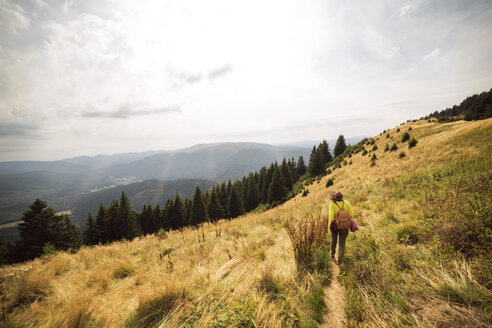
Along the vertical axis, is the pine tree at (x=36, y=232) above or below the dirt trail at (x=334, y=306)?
below

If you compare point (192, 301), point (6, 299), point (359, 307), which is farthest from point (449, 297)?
point (6, 299)

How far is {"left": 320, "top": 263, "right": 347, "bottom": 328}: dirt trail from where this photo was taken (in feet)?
8.55

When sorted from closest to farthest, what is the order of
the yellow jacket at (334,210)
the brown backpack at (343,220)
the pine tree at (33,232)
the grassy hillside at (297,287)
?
the grassy hillside at (297,287), the brown backpack at (343,220), the yellow jacket at (334,210), the pine tree at (33,232)

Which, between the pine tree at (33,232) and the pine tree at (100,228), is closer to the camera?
the pine tree at (33,232)

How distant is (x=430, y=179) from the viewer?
23.8 ft

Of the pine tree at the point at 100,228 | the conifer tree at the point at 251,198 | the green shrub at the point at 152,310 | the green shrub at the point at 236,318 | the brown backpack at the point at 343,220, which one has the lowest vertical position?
the conifer tree at the point at 251,198

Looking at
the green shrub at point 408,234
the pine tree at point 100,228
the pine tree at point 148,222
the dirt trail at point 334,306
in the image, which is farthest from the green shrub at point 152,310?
the pine tree at point 148,222

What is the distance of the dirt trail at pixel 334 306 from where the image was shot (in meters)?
2.61

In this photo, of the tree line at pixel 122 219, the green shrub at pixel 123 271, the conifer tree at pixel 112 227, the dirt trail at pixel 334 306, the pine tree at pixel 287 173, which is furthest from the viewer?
the pine tree at pixel 287 173

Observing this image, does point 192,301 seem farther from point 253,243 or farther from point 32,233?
point 32,233

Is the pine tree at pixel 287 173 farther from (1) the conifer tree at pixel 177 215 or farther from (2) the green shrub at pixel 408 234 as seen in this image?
(2) the green shrub at pixel 408 234

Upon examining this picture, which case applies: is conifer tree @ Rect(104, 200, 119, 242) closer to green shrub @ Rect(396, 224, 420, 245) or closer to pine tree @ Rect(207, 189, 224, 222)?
pine tree @ Rect(207, 189, 224, 222)

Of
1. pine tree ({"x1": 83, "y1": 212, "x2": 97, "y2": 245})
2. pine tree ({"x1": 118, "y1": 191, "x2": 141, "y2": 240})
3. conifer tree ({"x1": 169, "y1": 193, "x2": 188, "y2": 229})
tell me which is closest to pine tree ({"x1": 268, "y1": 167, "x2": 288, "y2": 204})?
conifer tree ({"x1": 169, "y1": 193, "x2": 188, "y2": 229})

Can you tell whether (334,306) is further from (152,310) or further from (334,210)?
(152,310)
